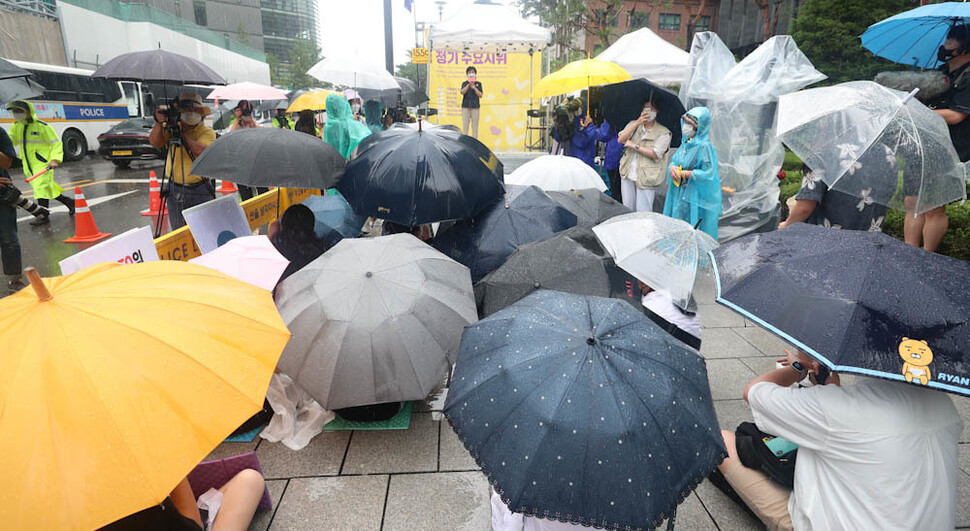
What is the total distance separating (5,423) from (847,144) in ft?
13.8

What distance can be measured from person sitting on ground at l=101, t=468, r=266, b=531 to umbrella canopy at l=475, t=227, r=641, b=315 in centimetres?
164

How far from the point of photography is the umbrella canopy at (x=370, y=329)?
2.87m

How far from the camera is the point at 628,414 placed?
1.72 m

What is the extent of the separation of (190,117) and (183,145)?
0.31 metres

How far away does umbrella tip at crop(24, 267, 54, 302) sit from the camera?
1.43m

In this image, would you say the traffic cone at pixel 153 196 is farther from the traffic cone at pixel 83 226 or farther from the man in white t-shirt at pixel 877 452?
the man in white t-shirt at pixel 877 452

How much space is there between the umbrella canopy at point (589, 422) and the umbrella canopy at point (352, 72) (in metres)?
8.01

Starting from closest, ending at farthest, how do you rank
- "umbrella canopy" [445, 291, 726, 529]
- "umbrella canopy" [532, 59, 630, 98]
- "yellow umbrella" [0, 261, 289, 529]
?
"yellow umbrella" [0, 261, 289, 529] < "umbrella canopy" [445, 291, 726, 529] < "umbrella canopy" [532, 59, 630, 98]

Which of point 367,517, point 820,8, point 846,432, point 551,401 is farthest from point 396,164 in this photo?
point 820,8

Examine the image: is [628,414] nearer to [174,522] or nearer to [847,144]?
[174,522]

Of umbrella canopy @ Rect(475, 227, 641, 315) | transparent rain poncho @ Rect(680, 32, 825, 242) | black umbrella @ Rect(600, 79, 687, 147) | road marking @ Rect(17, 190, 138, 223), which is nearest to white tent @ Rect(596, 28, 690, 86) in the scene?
transparent rain poncho @ Rect(680, 32, 825, 242)

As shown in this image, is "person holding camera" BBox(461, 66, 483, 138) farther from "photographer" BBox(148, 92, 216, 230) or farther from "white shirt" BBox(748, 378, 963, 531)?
"white shirt" BBox(748, 378, 963, 531)

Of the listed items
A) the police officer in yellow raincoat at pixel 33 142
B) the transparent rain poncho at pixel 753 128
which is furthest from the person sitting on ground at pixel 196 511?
the police officer in yellow raincoat at pixel 33 142

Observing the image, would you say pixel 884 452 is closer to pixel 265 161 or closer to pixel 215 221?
pixel 265 161
